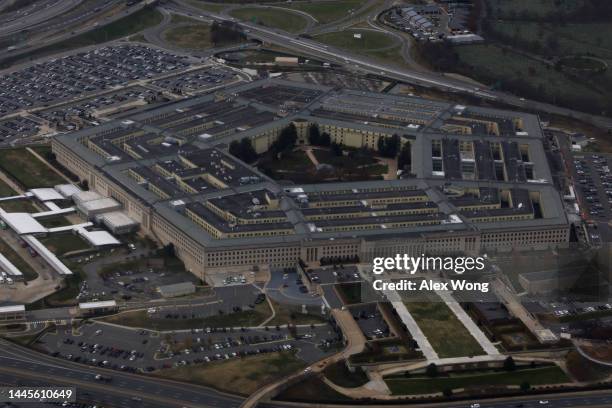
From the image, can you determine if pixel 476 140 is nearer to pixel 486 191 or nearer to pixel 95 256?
pixel 486 191

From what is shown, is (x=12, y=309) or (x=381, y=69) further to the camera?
(x=381, y=69)

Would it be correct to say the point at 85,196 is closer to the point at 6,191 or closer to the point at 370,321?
the point at 6,191

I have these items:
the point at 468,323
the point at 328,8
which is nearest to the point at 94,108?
the point at 328,8

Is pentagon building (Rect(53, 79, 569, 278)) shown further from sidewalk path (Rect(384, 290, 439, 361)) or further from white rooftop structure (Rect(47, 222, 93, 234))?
sidewalk path (Rect(384, 290, 439, 361))

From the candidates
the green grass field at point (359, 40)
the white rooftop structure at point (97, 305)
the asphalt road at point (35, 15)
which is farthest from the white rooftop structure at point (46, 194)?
the green grass field at point (359, 40)

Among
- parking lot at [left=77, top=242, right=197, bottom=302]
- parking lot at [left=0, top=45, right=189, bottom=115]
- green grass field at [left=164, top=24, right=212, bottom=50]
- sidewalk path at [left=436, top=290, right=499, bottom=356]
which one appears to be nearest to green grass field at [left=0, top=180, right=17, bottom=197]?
parking lot at [left=77, top=242, right=197, bottom=302]

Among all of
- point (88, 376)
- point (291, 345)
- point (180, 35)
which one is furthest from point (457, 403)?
point (180, 35)
